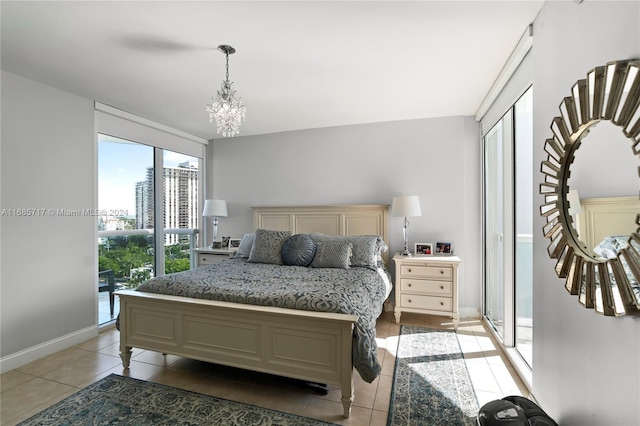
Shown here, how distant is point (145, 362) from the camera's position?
8.35 ft

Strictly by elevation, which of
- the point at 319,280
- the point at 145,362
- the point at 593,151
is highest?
the point at 593,151

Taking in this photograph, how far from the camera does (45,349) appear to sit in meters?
2.71

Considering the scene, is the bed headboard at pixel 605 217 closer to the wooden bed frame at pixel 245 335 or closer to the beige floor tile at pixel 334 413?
the wooden bed frame at pixel 245 335

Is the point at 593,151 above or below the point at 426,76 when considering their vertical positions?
below

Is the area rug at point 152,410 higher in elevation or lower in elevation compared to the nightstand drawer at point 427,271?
lower

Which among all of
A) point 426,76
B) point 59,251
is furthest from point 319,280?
point 59,251

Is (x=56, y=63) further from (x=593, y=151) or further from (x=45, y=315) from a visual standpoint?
(x=593, y=151)

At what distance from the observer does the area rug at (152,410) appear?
1.80m

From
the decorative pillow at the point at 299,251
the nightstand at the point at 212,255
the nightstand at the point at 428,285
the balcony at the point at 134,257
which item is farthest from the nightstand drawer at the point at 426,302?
the balcony at the point at 134,257

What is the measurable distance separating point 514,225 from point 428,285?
1.15 metres

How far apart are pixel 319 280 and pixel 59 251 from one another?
263 cm

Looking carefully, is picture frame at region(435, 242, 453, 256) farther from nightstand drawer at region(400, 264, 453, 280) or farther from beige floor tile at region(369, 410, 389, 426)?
beige floor tile at region(369, 410, 389, 426)

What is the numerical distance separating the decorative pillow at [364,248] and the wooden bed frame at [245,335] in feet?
4.41

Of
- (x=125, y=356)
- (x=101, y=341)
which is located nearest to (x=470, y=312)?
(x=125, y=356)
